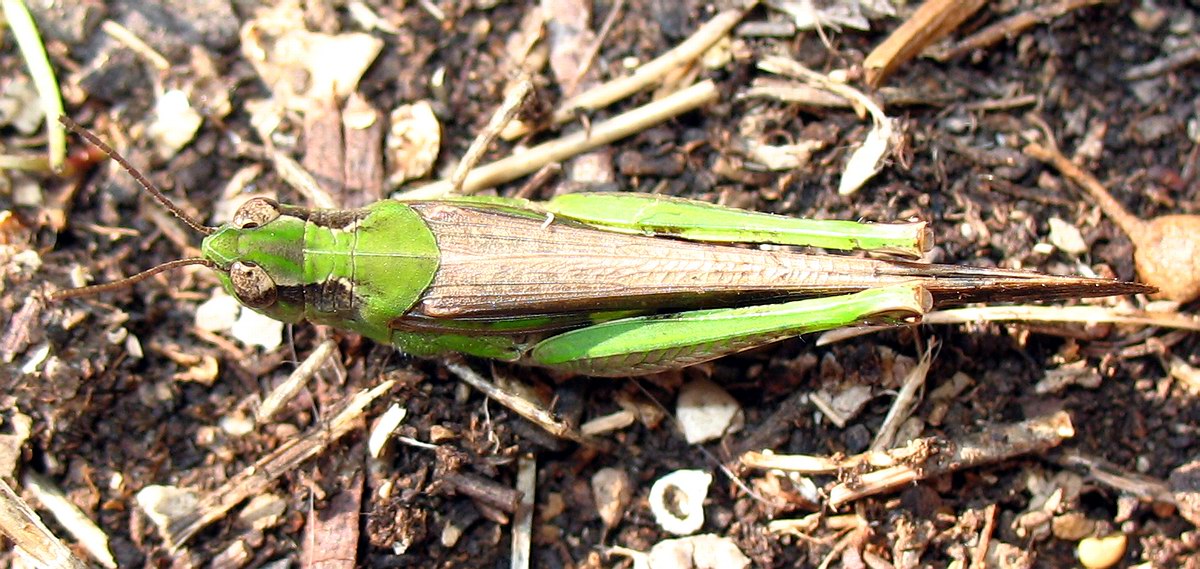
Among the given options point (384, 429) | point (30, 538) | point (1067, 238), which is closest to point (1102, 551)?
point (1067, 238)

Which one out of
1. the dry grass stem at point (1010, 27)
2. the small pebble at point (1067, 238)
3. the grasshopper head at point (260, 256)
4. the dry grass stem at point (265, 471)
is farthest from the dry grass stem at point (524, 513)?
the dry grass stem at point (1010, 27)

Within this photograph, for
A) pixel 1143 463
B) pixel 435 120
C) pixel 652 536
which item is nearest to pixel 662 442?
pixel 652 536

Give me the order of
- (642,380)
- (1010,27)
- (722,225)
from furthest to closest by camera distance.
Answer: (1010,27)
(642,380)
(722,225)

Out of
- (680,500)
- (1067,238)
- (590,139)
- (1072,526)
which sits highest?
(590,139)

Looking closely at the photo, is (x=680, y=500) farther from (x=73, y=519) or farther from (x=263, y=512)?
(x=73, y=519)

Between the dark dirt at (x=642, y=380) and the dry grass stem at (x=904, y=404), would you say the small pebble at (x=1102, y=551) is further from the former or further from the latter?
the dry grass stem at (x=904, y=404)

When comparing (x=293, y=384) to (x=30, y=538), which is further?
(x=293, y=384)

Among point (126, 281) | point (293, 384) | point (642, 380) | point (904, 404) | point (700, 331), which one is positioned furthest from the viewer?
point (642, 380)
